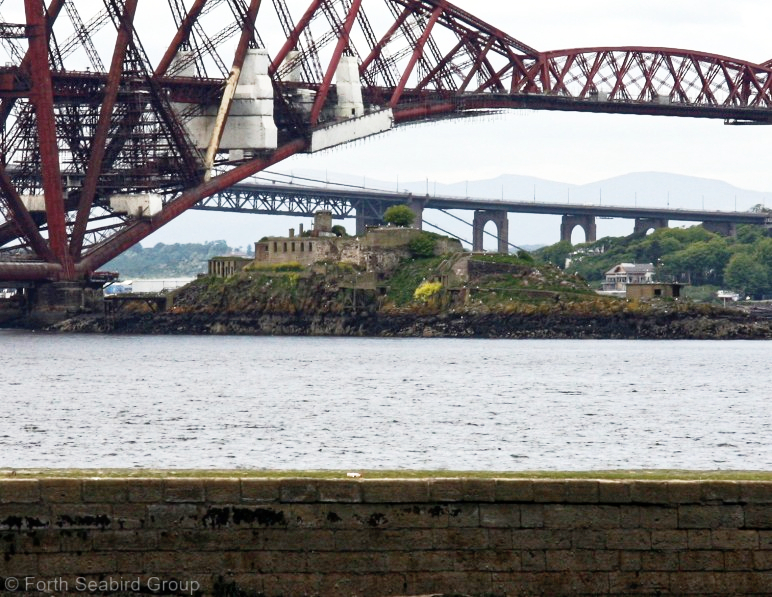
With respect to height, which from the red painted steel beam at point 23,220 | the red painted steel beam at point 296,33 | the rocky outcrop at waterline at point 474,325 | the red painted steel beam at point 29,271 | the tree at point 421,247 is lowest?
the rocky outcrop at waterline at point 474,325

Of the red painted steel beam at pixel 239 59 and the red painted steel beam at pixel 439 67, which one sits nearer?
the red painted steel beam at pixel 239 59

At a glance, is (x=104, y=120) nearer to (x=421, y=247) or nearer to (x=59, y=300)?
(x=59, y=300)

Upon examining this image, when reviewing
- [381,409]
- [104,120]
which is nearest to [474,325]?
[104,120]

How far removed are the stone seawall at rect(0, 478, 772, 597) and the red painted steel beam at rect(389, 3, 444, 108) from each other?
4687 inches

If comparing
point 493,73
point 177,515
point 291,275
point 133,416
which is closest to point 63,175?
point 291,275

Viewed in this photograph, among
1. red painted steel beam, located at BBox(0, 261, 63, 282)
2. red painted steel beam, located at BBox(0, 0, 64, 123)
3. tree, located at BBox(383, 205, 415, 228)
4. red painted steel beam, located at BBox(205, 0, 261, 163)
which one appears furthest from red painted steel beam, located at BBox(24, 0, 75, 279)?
tree, located at BBox(383, 205, 415, 228)

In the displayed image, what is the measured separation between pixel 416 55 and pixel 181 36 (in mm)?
22247

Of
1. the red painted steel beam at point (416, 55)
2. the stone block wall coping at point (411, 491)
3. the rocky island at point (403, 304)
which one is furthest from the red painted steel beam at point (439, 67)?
the stone block wall coping at point (411, 491)

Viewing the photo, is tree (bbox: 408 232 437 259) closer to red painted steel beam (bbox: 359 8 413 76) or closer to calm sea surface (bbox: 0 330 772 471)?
red painted steel beam (bbox: 359 8 413 76)

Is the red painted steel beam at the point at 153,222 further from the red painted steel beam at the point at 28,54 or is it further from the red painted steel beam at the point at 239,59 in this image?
the red painted steel beam at the point at 28,54

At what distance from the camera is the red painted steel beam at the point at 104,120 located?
120625 millimetres

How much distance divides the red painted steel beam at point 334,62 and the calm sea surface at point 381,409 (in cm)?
2816

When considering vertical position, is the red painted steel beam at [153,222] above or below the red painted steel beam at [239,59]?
below

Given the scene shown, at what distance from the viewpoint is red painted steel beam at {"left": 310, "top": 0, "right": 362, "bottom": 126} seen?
132 metres
